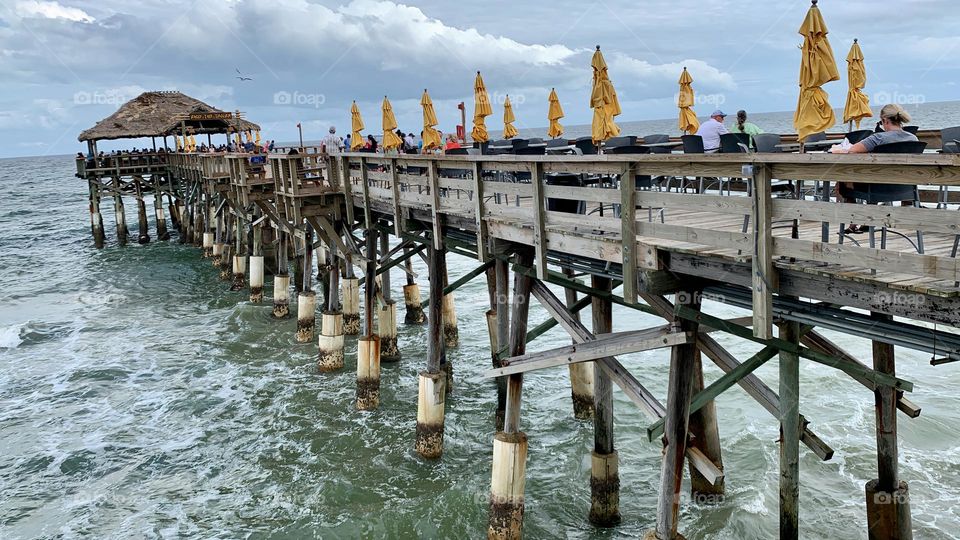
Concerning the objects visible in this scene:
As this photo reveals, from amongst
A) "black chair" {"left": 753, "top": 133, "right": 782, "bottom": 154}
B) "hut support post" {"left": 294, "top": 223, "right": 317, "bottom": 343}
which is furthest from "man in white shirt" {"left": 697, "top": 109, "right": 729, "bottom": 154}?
"hut support post" {"left": 294, "top": 223, "right": 317, "bottom": 343}

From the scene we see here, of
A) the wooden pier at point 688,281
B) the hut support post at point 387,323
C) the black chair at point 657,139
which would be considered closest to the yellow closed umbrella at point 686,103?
the black chair at point 657,139

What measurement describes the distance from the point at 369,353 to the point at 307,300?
456cm

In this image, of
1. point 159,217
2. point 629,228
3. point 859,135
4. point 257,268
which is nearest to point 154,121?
point 159,217

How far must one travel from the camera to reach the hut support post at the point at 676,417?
21.1 feet

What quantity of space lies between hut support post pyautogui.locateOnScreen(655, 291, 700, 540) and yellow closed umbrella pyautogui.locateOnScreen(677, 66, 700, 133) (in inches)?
220

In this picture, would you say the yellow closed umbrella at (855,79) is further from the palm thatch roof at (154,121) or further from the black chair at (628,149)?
the palm thatch roof at (154,121)

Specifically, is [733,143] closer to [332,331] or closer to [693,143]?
Answer: [693,143]

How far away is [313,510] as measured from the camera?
969cm

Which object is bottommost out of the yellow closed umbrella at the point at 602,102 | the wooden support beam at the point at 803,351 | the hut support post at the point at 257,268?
the hut support post at the point at 257,268

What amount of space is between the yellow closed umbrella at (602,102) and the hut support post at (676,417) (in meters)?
4.21

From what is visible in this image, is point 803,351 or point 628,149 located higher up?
point 628,149

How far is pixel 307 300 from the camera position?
16.6 meters

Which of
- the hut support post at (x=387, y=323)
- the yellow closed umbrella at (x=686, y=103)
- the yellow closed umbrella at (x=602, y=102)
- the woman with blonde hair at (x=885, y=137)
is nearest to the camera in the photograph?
the woman with blonde hair at (x=885, y=137)

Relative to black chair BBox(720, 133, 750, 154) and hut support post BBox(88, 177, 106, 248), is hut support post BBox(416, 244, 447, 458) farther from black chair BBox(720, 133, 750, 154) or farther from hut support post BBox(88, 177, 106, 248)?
hut support post BBox(88, 177, 106, 248)
